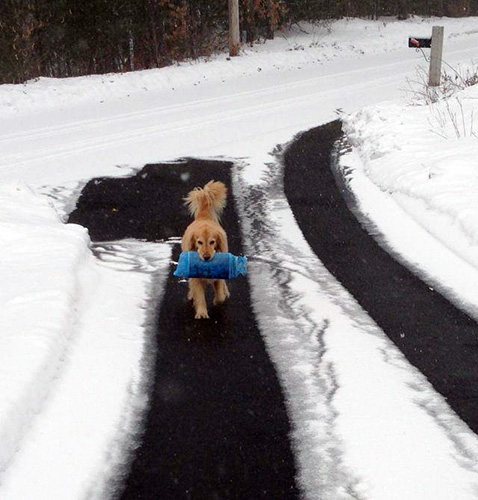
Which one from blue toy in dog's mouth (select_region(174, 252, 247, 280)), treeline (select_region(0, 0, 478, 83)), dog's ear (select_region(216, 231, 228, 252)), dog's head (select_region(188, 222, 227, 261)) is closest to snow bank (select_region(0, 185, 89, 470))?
blue toy in dog's mouth (select_region(174, 252, 247, 280))

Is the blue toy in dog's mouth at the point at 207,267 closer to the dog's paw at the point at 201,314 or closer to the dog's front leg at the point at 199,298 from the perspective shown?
the dog's front leg at the point at 199,298

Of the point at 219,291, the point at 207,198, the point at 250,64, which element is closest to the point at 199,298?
the point at 219,291

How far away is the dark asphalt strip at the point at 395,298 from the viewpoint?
4.95 m

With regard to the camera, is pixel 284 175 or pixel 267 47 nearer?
pixel 284 175

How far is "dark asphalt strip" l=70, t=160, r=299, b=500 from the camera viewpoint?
12.3ft

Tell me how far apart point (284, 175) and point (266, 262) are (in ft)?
13.3

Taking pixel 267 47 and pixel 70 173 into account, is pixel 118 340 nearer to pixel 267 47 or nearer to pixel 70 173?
pixel 70 173

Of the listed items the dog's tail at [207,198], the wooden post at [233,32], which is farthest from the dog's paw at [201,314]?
the wooden post at [233,32]

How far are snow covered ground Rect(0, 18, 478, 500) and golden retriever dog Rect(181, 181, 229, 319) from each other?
1.23 ft

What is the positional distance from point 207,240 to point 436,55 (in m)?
12.3

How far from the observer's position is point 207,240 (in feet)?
19.8

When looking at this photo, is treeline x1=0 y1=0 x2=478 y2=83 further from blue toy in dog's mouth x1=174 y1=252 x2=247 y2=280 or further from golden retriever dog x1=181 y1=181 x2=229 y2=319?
blue toy in dog's mouth x1=174 y1=252 x2=247 y2=280

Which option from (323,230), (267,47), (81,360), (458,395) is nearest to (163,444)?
(81,360)

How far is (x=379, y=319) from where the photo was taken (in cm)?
592
